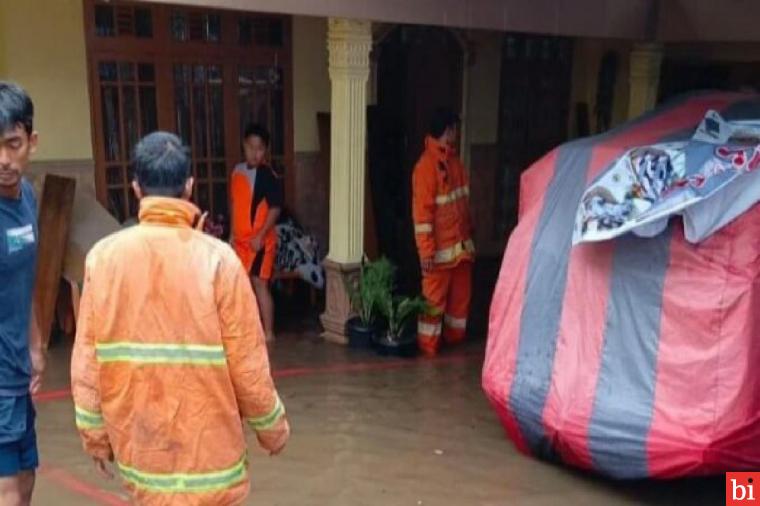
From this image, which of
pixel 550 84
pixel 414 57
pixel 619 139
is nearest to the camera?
pixel 619 139

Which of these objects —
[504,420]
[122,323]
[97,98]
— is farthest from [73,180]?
[122,323]

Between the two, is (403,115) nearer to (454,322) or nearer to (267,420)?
(454,322)

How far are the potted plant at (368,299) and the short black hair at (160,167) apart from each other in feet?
12.7

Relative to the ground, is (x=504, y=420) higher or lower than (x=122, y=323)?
lower

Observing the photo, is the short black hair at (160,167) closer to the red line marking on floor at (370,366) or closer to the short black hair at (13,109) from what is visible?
the short black hair at (13,109)

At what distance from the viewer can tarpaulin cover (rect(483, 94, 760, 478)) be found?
3.67 m

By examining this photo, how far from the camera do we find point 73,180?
240 inches

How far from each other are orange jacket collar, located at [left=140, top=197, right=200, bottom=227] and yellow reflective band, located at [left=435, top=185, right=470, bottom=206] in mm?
3910

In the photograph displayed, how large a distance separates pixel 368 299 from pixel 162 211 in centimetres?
391

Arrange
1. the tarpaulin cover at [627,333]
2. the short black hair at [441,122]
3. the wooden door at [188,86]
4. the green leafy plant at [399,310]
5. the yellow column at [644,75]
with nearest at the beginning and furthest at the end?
1. the tarpaulin cover at [627,333]
2. the short black hair at [441,122]
3. the green leafy plant at [399,310]
4. the wooden door at [188,86]
5. the yellow column at [644,75]

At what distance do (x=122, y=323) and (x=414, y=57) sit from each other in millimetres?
6512

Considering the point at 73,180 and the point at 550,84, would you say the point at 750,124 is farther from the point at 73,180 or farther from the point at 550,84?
the point at 550,84

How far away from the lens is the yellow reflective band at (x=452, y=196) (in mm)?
6273

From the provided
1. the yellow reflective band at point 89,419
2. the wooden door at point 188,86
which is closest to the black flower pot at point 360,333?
the wooden door at point 188,86
